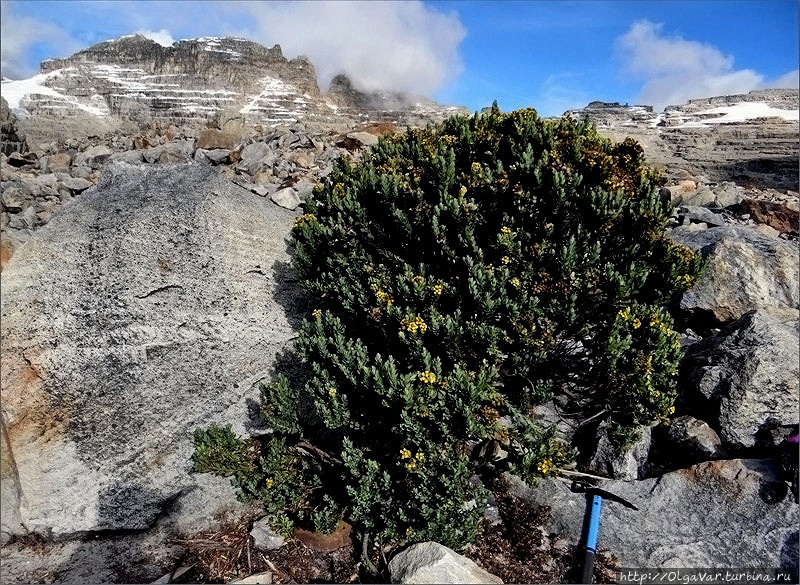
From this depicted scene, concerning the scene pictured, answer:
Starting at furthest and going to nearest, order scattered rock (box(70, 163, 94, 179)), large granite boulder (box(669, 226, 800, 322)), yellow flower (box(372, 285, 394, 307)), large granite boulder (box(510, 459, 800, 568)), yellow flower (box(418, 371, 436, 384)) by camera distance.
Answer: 1. scattered rock (box(70, 163, 94, 179))
2. large granite boulder (box(669, 226, 800, 322))
3. yellow flower (box(372, 285, 394, 307))
4. large granite boulder (box(510, 459, 800, 568))
5. yellow flower (box(418, 371, 436, 384))

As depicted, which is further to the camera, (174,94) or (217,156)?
(174,94)

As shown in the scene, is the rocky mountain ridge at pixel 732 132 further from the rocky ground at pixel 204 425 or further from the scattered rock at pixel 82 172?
the rocky ground at pixel 204 425

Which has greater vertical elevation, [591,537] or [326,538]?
[591,537]

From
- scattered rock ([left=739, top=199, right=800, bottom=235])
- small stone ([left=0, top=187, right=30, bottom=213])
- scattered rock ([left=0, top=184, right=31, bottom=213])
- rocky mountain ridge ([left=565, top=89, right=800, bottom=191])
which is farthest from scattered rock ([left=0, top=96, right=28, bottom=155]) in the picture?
rocky mountain ridge ([left=565, top=89, right=800, bottom=191])

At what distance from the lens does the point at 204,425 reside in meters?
6.11

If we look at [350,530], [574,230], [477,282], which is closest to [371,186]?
[477,282]

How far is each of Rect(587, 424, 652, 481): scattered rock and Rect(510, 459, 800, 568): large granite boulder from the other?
0.41 feet

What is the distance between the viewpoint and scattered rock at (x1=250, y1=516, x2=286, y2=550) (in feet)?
17.9

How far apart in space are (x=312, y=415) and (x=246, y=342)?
1220 mm

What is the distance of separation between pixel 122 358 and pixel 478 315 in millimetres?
4174

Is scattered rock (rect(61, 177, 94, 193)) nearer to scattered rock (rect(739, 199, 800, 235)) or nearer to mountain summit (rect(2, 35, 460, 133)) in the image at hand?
scattered rock (rect(739, 199, 800, 235))

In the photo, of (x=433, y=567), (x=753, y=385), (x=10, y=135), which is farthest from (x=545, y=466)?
(x=10, y=135)

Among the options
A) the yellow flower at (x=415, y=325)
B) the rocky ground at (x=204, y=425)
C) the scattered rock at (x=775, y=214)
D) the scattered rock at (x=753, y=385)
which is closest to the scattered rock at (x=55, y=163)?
the rocky ground at (x=204, y=425)

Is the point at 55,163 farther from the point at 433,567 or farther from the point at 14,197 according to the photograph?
the point at 433,567
